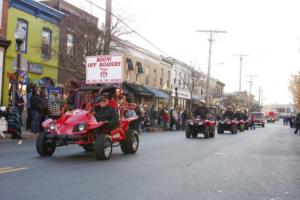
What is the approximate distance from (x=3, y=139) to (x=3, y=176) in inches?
357

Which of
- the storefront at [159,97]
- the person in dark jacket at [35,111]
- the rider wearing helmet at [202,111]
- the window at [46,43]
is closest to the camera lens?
the person in dark jacket at [35,111]

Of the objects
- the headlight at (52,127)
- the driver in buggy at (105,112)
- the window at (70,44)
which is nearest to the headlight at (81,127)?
the headlight at (52,127)

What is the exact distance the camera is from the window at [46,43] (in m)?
28.5

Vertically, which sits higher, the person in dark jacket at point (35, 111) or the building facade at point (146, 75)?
the building facade at point (146, 75)

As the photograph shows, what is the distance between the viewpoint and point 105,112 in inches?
478

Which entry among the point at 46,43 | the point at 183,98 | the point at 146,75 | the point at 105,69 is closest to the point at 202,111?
the point at 105,69

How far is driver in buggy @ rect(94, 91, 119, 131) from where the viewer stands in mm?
12039

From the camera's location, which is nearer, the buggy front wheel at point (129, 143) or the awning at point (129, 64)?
the buggy front wheel at point (129, 143)

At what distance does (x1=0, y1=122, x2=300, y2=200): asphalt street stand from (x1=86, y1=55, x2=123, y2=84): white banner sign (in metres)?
9.19

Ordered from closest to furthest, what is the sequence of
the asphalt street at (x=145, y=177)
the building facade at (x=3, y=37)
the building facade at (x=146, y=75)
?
the asphalt street at (x=145, y=177)
the building facade at (x=3, y=37)
the building facade at (x=146, y=75)

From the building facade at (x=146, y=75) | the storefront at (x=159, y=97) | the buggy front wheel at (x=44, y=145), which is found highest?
the building facade at (x=146, y=75)

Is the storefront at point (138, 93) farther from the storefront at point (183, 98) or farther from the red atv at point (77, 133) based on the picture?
the red atv at point (77, 133)

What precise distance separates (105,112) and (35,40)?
55.1ft

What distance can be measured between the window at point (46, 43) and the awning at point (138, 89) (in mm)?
10714
